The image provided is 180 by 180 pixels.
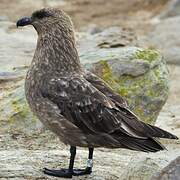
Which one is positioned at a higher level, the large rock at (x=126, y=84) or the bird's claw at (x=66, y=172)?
Answer: the large rock at (x=126, y=84)

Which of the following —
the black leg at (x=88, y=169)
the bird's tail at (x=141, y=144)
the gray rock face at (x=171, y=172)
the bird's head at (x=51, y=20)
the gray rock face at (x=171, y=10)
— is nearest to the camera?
the gray rock face at (x=171, y=172)

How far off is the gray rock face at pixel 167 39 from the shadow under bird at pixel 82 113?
290 inches

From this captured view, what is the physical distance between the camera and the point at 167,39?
1627cm

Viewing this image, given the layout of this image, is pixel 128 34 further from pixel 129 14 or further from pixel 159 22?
pixel 129 14

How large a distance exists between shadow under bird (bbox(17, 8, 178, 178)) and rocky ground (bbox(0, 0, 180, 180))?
0.17 meters

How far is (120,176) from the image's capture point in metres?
7.21

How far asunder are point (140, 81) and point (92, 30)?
722 cm

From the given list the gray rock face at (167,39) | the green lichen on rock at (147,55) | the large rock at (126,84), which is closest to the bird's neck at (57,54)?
the large rock at (126,84)

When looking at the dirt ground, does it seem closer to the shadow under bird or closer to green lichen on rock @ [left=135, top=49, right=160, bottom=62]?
green lichen on rock @ [left=135, top=49, right=160, bottom=62]

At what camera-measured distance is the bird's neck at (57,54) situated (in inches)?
303

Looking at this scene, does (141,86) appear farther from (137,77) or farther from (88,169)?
(88,169)

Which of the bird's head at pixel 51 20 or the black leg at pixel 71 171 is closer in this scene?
the black leg at pixel 71 171

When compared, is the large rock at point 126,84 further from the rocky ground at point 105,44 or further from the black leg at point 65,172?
→ the black leg at point 65,172

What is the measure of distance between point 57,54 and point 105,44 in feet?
13.8
